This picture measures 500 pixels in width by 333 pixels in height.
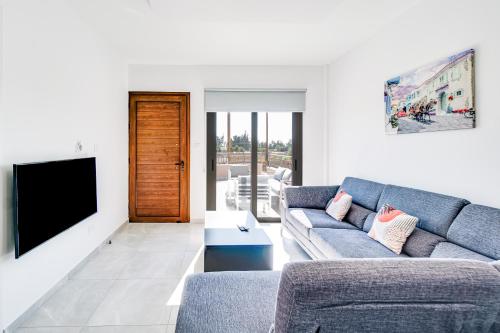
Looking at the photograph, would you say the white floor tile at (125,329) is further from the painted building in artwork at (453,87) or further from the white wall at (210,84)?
the white wall at (210,84)

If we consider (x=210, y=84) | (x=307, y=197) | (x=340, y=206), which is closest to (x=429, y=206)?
(x=340, y=206)

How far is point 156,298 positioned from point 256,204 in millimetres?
2889

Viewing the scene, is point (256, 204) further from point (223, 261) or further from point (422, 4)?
point (422, 4)

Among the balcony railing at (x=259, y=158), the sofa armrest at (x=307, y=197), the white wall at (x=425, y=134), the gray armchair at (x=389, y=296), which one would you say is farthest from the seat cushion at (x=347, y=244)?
the balcony railing at (x=259, y=158)

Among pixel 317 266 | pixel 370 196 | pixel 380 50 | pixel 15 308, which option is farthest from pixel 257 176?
pixel 317 266

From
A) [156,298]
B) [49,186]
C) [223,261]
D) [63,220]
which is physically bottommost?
[156,298]

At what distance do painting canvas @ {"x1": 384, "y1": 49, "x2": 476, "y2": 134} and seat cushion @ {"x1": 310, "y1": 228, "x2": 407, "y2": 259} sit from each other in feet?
3.75

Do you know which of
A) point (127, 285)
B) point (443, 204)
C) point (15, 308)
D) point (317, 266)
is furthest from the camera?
point (127, 285)

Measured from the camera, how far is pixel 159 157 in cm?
486

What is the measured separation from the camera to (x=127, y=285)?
265cm

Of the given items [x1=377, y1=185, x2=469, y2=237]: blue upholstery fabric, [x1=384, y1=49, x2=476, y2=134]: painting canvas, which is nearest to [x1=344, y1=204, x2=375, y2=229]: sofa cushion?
[x1=377, y1=185, x2=469, y2=237]: blue upholstery fabric

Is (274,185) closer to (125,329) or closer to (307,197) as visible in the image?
(307,197)

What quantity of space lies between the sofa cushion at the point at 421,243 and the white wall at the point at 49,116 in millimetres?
2824

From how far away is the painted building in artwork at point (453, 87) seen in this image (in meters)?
2.24
